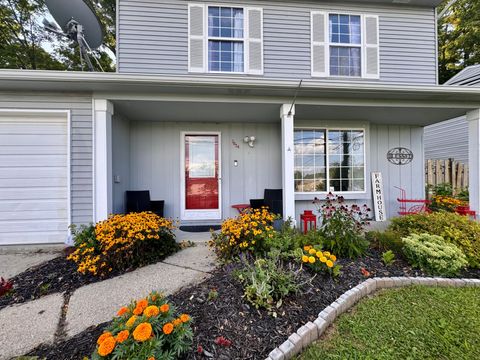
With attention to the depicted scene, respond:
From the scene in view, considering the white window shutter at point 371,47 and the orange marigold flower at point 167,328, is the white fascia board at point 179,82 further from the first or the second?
the orange marigold flower at point 167,328

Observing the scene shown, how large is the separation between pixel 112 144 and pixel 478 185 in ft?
22.8

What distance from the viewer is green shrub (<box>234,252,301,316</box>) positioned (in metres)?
1.91

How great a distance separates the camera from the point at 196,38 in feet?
16.4

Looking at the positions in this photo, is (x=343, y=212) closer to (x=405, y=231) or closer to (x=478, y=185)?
(x=405, y=231)

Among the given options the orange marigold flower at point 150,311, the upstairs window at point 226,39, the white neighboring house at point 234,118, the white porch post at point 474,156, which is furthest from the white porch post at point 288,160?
the white porch post at point 474,156

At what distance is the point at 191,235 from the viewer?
14.0ft

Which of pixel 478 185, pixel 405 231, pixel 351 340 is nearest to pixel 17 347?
pixel 351 340

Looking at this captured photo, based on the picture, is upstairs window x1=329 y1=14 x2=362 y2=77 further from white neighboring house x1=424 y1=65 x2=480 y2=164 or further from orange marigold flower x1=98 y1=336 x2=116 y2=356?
orange marigold flower x1=98 y1=336 x2=116 y2=356

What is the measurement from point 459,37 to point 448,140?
27.9 feet

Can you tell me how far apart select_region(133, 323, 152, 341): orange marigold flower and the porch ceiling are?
131 inches

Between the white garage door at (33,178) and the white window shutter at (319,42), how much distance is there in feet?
16.5

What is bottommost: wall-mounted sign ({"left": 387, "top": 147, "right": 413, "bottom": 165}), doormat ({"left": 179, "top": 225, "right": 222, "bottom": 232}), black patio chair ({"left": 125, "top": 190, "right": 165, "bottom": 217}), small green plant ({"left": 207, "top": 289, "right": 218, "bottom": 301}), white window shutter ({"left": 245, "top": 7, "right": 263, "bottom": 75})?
small green plant ({"left": 207, "top": 289, "right": 218, "bottom": 301})

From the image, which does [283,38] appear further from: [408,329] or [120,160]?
[408,329]

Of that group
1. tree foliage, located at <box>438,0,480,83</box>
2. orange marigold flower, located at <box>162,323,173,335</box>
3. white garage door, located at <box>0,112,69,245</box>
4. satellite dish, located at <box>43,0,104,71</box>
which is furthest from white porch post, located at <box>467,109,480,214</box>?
tree foliage, located at <box>438,0,480,83</box>
